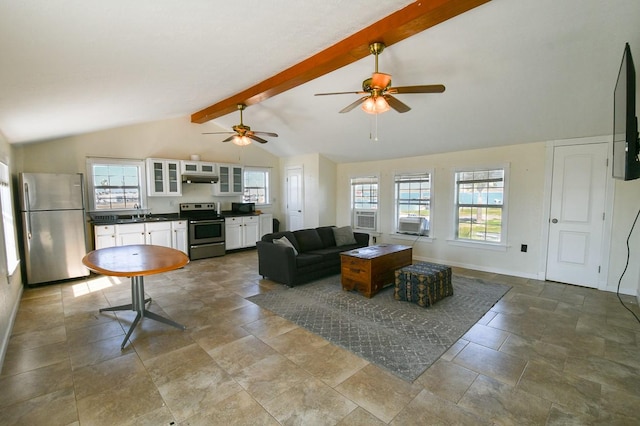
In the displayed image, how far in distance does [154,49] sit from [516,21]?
2.98 m

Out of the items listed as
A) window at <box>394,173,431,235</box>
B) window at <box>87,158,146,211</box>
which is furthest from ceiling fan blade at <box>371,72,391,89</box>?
window at <box>87,158,146,211</box>

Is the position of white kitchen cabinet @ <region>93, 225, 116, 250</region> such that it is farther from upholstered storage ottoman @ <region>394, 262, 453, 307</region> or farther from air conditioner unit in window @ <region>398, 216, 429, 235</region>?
air conditioner unit in window @ <region>398, 216, 429, 235</region>

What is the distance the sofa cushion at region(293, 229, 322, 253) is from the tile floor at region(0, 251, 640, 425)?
5.22 feet

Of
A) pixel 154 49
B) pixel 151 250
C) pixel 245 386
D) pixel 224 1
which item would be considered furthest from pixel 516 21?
pixel 151 250

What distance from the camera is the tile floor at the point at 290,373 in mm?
1932

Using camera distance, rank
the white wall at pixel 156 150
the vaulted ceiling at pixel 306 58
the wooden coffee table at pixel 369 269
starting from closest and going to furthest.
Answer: the vaulted ceiling at pixel 306 58 < the wooden coffee table at pixel 369 269 < the white wall at pixel 156 150

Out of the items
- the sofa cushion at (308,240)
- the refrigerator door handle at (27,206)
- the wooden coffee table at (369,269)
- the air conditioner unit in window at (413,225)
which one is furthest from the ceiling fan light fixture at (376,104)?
the refrigerator door handle at (27,206)

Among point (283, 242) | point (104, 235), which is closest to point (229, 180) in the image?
point (104, 235)

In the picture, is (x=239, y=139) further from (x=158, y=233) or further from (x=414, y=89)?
(x=414, y=89)

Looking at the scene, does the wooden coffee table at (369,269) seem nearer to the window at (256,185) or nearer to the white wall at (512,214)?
the white wall at (512,214)

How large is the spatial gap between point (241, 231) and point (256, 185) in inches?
59.1

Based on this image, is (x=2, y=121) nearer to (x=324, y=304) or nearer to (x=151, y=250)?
(x=151, y=250)

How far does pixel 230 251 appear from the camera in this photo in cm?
688

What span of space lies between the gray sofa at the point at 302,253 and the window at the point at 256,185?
3052mm
